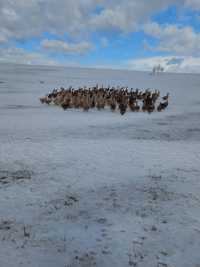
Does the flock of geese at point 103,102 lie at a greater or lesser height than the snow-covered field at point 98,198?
greater

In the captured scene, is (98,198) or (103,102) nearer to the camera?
(98,198)

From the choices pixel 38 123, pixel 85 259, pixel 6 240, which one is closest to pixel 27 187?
pixel 6 240

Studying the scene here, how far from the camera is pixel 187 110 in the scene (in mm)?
10992

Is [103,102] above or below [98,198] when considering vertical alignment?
above

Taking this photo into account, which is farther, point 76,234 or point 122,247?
point 76,234

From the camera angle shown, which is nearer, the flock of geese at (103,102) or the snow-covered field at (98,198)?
the snow-covered field at (98,198)

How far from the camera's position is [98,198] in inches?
139

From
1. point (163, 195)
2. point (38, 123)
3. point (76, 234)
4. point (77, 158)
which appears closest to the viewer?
point (76, 234)

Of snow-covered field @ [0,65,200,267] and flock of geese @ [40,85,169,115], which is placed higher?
flock of geese @ [40,85,169,115]

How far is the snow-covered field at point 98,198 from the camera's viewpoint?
256cm

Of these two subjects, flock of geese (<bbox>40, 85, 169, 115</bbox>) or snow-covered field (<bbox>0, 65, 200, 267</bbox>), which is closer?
snow-covered field (<bbox>0, 65, 200, 267</bbox>)

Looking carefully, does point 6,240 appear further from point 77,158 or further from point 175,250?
point 77,158

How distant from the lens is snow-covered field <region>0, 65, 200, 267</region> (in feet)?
8.40

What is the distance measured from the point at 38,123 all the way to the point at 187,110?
5830 millimetres
